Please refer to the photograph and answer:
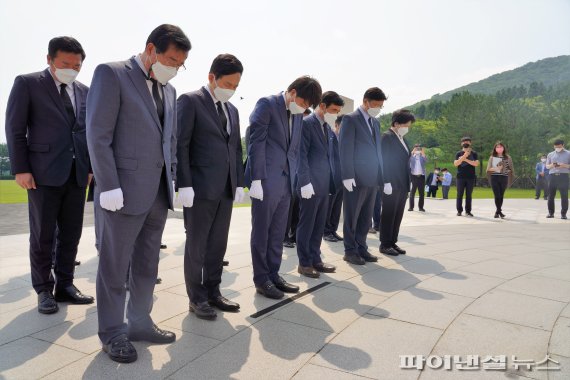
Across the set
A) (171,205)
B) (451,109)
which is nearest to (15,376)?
(171,205)

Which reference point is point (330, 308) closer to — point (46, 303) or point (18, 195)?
point (46, 303)

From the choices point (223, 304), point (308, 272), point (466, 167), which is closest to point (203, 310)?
point (223, 304)

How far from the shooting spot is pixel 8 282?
4.72 meters

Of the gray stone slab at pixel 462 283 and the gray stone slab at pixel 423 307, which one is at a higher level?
the gray stone slab at pixel 423 307

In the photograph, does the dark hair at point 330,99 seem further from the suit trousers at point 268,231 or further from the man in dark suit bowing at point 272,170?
the suit trousers at point 268,231

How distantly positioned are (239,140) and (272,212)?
0.91 m

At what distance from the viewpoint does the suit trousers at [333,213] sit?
325 inches

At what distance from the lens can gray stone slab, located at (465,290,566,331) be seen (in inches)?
152

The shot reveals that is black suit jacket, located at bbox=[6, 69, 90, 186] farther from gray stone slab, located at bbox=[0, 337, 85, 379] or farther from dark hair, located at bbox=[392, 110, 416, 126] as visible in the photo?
dark hair, located at bbox=[392, 110, 416, 126]

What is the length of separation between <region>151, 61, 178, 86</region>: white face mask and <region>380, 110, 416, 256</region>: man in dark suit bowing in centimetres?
432

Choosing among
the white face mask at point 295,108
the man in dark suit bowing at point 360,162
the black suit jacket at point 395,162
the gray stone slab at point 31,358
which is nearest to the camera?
the gray stone slab at point 31,358

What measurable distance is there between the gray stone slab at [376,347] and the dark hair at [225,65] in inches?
89.5

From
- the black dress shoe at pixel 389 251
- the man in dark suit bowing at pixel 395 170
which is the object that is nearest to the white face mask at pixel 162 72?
the man in dark suit bowing at pixel 395 170

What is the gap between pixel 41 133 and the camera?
13.0 ft
